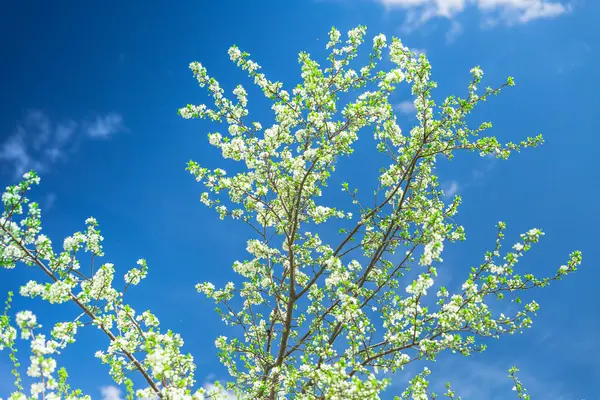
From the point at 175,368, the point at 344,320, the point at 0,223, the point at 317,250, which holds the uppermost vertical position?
the point at 317,250

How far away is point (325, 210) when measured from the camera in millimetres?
13141

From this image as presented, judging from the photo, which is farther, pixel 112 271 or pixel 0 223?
pixel 112 271

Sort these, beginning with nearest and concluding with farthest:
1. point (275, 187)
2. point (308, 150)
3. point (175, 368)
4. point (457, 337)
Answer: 1. point (457, 337)
2. point (175, 368)
3. point (308, 150)
4. point (275, 187)

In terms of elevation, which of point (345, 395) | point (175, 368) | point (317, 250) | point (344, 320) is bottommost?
point (345, 395)

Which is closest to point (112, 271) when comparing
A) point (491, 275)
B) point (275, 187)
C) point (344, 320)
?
point (275, 187)

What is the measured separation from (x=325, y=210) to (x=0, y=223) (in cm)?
817

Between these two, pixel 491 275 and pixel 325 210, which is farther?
pixel 325 210

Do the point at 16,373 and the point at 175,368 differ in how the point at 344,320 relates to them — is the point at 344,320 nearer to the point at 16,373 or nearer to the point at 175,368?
the point at 175,368

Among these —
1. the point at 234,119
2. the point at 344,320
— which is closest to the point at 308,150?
the point at 234,119

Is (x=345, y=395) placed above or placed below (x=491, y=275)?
below

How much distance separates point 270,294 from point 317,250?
2.13 m

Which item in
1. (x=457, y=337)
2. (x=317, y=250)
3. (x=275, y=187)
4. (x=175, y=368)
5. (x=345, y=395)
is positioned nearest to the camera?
(x=345, y=395)

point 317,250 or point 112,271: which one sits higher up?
point 317,250

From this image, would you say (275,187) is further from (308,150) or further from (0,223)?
(0,223)
